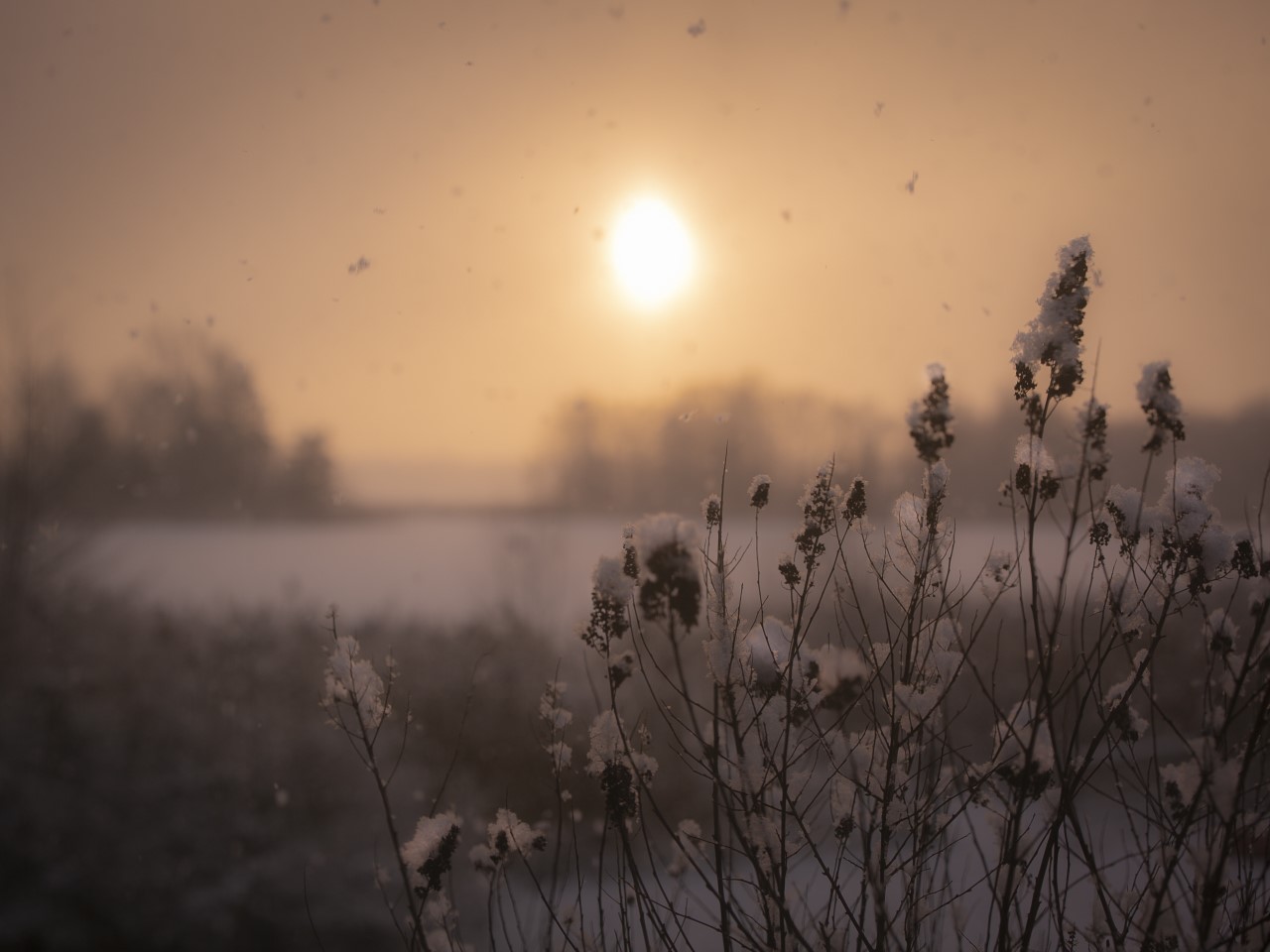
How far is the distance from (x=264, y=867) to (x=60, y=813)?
2.07m

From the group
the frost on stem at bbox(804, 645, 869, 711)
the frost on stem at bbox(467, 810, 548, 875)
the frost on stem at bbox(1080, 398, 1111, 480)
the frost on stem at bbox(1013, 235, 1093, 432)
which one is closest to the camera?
the frost on stem at bbox(804, 645, 869, 711)

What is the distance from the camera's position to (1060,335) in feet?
Answer: 5.70

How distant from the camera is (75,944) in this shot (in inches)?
252

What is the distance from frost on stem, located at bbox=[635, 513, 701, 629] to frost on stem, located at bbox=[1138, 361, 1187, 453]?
1122 mm

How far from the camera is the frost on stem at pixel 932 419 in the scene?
1587 mm

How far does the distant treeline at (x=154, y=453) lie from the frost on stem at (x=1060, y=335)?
8720mm

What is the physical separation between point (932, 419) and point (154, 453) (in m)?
11.6

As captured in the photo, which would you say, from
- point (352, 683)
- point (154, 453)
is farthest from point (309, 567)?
point (352, 683)

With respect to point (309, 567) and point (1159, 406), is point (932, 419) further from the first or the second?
point (309, 567)

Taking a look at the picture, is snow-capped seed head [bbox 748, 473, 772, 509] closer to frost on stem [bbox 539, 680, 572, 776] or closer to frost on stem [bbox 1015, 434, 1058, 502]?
frost on stem [bbox 1015, 434, 1058, 502]

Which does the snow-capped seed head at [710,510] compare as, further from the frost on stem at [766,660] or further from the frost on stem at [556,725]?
the frost on stem at [556,725]

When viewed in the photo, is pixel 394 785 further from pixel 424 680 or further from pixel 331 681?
pixel 331 681

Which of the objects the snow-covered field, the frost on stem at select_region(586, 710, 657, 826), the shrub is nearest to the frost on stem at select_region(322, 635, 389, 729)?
the shrub

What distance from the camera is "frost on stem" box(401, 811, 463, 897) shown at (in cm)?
186
